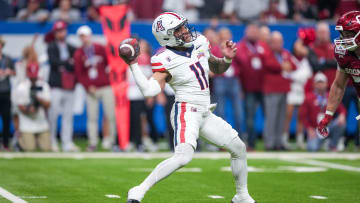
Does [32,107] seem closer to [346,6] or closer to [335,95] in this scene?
[335,95]

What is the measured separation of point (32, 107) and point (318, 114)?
Result: 5.44m

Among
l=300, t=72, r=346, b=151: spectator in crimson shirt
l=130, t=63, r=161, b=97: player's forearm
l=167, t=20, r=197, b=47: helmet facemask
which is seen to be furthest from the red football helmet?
l=300, t=72, r=346, b=151: spectator in crimson shirt

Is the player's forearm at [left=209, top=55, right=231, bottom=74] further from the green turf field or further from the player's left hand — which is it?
the green turf field

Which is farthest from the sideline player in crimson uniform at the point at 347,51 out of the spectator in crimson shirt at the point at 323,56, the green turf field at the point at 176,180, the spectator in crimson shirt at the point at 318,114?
the spectator in crimson shirt at the point at 323,56

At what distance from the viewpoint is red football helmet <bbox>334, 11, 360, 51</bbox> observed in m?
7.12

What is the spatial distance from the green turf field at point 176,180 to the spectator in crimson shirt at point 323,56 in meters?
2.34

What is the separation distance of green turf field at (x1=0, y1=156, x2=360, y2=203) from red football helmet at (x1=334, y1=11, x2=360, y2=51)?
5.67ft

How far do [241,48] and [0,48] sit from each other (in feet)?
14.9

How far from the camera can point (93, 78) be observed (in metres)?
13.6

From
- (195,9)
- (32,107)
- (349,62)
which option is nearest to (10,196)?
(349,62)

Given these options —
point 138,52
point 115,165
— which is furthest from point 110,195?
point 115,165

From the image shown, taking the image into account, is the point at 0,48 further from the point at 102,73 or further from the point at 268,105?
the point at 268,105

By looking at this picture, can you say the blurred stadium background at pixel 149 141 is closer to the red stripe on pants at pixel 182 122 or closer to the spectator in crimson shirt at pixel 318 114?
the spectator in crimson shirt at pixel 318 114

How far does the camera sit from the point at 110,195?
7969 mm
